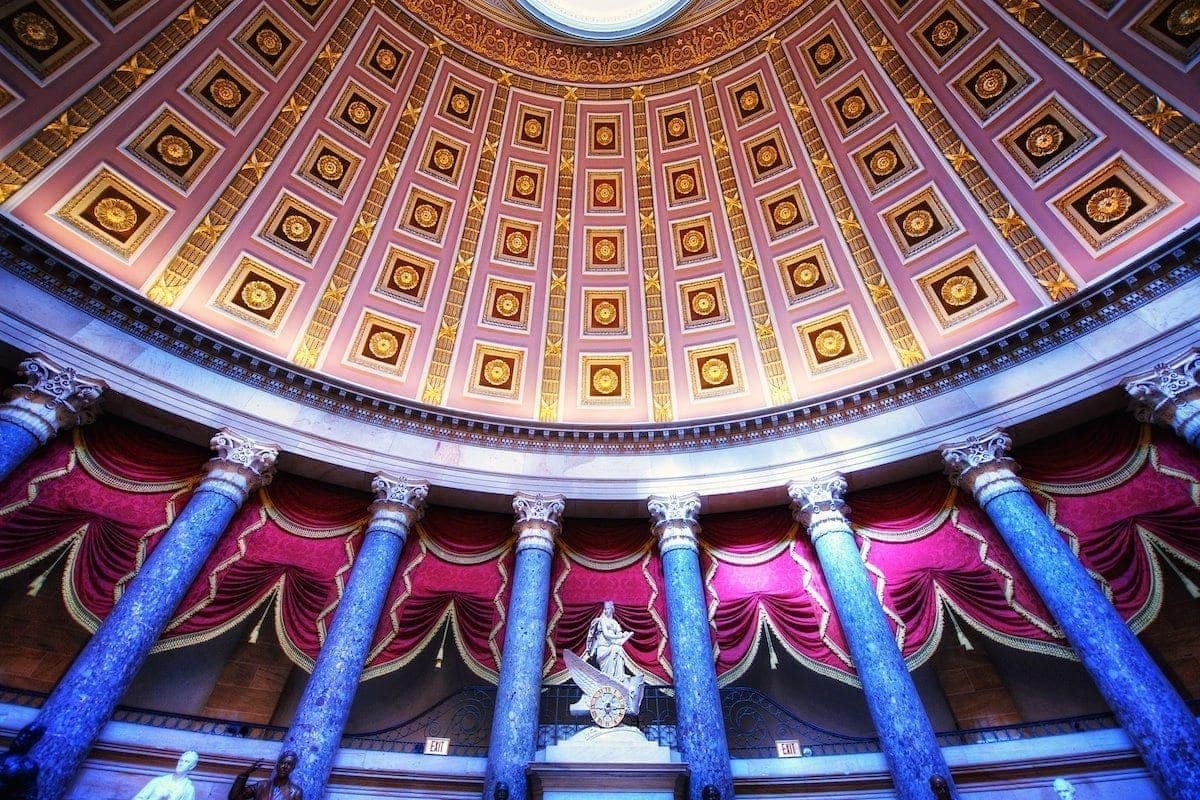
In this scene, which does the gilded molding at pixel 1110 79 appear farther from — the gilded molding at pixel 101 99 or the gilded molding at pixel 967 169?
the gilded molding at pixel 101 99

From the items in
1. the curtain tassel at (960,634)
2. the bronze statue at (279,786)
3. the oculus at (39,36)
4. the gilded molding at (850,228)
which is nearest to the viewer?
the bronze statue at (279,786)

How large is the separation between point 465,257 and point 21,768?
37.3 ft

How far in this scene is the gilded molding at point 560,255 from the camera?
14.3 metres

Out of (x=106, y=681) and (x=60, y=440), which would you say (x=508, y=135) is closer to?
(x=60, y=440)

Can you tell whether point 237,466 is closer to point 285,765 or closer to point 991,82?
point 285,765

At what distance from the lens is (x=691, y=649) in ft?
31.1

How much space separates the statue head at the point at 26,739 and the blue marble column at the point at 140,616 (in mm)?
285

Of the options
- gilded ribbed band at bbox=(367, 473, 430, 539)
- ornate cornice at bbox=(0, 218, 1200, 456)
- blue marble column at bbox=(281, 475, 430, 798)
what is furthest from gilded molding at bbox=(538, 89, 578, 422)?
blue marble column at bbox=(281, 475, 430, 798)

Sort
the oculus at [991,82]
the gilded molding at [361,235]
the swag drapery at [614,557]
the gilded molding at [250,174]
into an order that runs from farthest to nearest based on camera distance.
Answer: the gilded molding at [361,235]
the oculus at [991,82]
the gilded molding at [250,174]
the swag drapery at [614,557]

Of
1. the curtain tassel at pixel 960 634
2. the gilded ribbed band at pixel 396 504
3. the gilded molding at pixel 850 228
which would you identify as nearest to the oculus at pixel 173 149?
the gilded ribbed band at pixel 396 504

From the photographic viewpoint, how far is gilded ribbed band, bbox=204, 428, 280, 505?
9.72m

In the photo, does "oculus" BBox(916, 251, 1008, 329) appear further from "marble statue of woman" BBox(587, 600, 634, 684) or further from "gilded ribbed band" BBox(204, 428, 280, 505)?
"gilded ribbed band" BBox(204, 428, 280, 505)

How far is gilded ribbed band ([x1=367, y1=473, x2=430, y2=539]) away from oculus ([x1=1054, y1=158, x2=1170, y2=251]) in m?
12.9

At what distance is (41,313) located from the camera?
936cm
